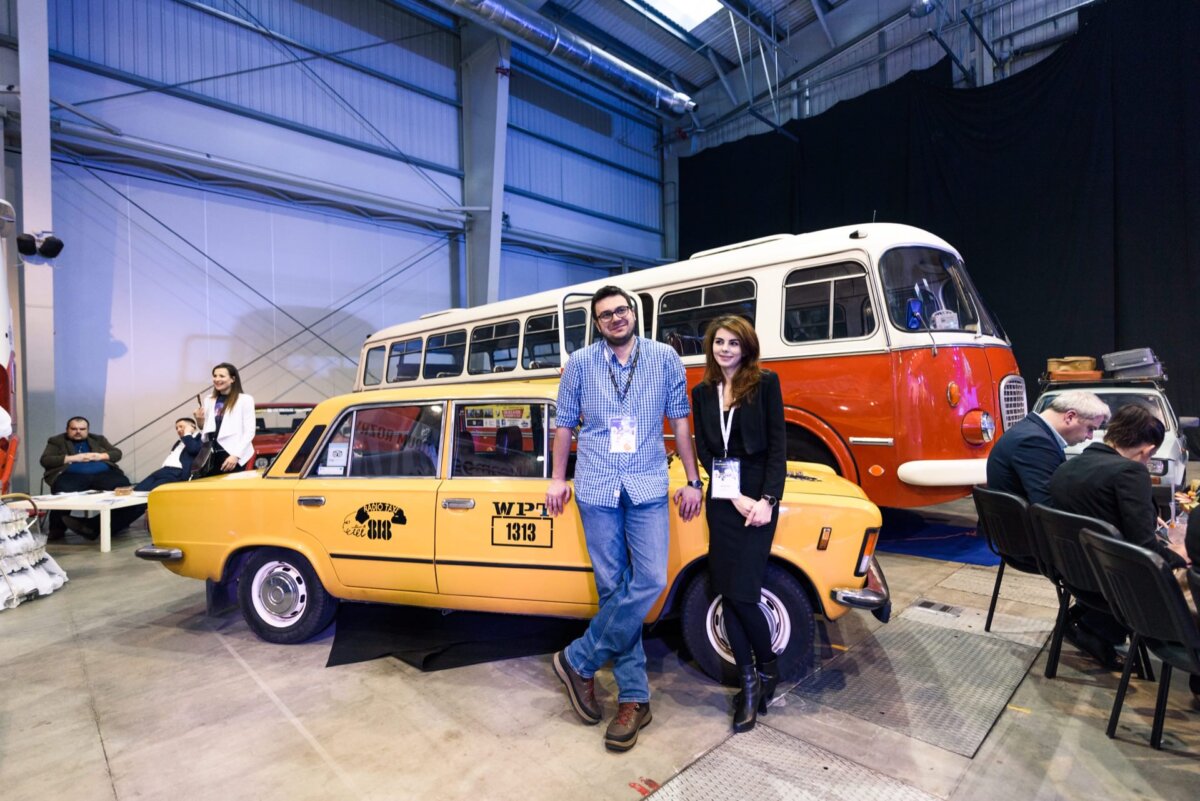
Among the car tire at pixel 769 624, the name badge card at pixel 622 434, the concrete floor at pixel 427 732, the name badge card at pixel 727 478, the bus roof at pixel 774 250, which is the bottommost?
the concrete floor at pixel 427 732

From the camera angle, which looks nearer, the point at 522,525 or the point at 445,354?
the point at 522,525

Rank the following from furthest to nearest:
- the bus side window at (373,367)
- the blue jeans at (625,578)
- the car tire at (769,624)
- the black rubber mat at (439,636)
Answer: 1. the bus side window at (373,367)
2. the black rubber mat at (439,636)
3. the car tire at (769,624)
4. the blue jeans at (625,578)

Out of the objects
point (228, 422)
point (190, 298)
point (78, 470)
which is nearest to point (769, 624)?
point (228, 422)

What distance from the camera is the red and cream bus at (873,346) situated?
4660mm

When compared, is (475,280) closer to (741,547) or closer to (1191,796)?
(741,547)

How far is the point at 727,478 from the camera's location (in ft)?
7.82

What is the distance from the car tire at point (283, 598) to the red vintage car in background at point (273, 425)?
3.67 metres

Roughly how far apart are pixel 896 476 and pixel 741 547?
2933mm

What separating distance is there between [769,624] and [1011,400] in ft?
12.4

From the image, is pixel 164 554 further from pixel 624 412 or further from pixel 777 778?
pixel 777 778

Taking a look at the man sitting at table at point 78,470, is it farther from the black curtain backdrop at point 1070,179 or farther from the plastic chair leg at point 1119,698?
the black curtain backdrop at point 1070,179

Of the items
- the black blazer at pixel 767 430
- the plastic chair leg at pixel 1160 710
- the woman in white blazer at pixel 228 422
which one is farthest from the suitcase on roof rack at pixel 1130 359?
the woman in white blazer at pixel 228 422

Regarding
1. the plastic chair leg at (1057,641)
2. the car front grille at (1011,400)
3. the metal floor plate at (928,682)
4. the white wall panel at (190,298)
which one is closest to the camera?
the metal floor plate at (928,682)

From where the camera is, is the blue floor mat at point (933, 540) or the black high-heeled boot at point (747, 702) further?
the blue floor mat at point (933, 540)
